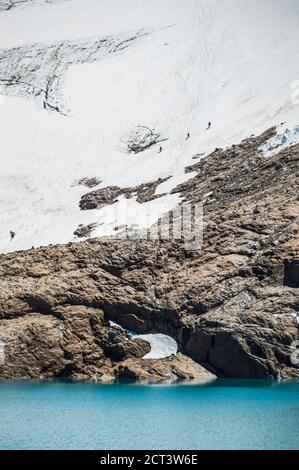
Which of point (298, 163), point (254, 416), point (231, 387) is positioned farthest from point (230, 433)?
point (298, 163)

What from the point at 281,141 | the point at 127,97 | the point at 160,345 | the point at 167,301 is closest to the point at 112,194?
the point at 281,141

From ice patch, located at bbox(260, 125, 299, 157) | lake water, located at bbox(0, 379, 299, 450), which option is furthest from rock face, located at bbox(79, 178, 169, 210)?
lake water, located at bbox(0, 379, 299, 450)

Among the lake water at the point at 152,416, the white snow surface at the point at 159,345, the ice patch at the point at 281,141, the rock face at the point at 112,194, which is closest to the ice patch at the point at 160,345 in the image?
the white snow surface at the point at 159,345

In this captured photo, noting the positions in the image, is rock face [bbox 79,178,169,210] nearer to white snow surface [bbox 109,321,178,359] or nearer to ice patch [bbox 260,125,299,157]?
ice patch [bbox 260,125,299,157]

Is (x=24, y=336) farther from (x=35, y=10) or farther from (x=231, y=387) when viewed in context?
(x=35, y=10)

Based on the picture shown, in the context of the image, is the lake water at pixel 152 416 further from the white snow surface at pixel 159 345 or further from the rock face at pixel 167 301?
the white snow surface at pixel 159 345

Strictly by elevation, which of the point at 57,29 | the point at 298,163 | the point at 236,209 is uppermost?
the point at 57,29
